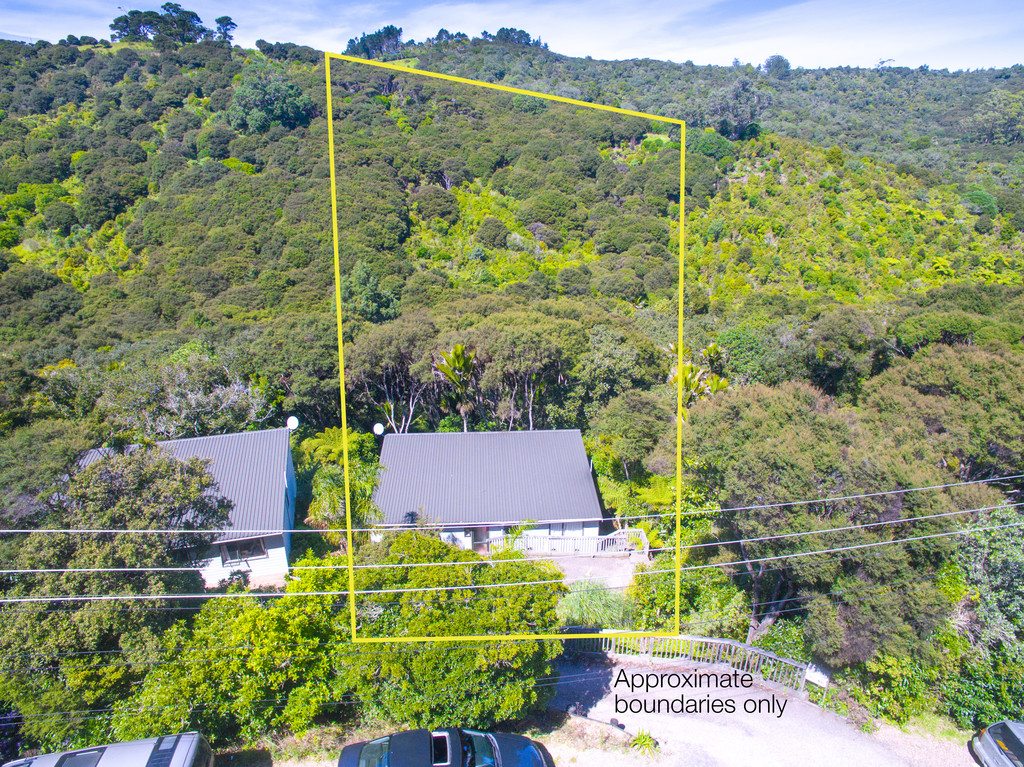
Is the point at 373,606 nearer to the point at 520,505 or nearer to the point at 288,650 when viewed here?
the point at 288,650

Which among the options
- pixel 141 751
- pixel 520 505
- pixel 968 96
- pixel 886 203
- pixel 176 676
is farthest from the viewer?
pixel 968 96

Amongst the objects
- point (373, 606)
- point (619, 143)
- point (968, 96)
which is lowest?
point (373, 606)

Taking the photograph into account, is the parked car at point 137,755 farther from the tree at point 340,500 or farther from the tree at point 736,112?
the tree at point 736,112

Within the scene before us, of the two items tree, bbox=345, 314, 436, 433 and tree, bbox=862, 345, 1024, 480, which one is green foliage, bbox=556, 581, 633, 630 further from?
tree, bbox=345, 314, 436, 433

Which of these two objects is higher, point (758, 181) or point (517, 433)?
point (758, 181)

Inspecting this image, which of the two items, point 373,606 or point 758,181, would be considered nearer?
point 373,606

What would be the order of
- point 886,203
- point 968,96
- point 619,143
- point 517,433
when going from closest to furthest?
point 517,433 → point 886,203 → point 619,143 → point 968,96

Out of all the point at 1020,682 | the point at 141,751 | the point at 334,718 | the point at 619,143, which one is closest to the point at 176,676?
the point at 141,751
